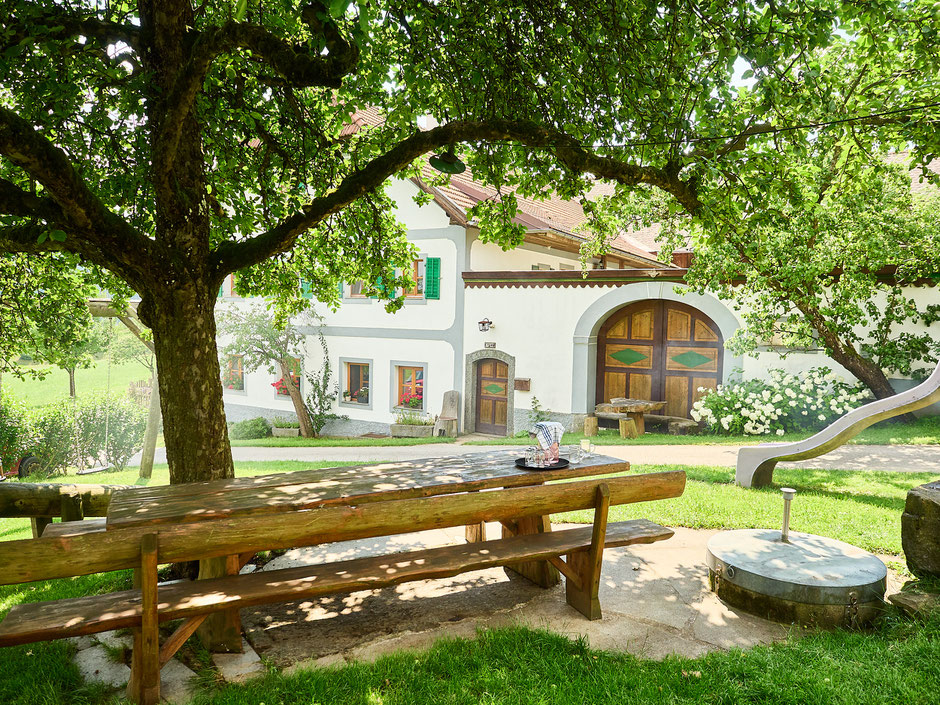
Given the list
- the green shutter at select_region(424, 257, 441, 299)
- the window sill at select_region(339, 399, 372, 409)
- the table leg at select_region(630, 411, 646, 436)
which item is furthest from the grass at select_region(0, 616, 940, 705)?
the window sill at select_region(339, 399, 372, 409)

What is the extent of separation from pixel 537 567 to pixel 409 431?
11.3 meters

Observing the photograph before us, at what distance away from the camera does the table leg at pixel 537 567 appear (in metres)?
4.46

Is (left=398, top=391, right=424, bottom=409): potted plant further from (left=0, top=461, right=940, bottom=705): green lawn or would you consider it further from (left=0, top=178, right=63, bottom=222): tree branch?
(left=0, top=461, right=940, bottom=705): green lawn

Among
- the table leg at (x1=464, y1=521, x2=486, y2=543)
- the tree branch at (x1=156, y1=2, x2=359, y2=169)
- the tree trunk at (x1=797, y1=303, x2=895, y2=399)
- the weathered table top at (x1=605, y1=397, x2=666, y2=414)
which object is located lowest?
the table leg at (x1=464, y1=521, x2=486, y2=543)

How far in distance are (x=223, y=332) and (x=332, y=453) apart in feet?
20.5

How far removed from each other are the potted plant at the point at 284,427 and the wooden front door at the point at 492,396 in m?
5.27

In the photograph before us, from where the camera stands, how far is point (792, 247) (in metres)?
9.63

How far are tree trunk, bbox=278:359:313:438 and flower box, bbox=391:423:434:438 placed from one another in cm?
272

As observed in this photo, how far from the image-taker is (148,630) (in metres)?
2.90

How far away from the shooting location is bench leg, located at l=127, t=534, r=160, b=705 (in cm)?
288

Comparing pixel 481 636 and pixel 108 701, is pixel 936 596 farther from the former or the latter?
pixel 108 701

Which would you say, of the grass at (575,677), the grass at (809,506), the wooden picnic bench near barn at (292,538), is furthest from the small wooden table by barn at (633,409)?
the grass at (575,677)

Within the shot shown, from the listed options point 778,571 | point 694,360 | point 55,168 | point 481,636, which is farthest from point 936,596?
point 694,360

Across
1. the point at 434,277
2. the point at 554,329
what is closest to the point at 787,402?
the point at 554,329
